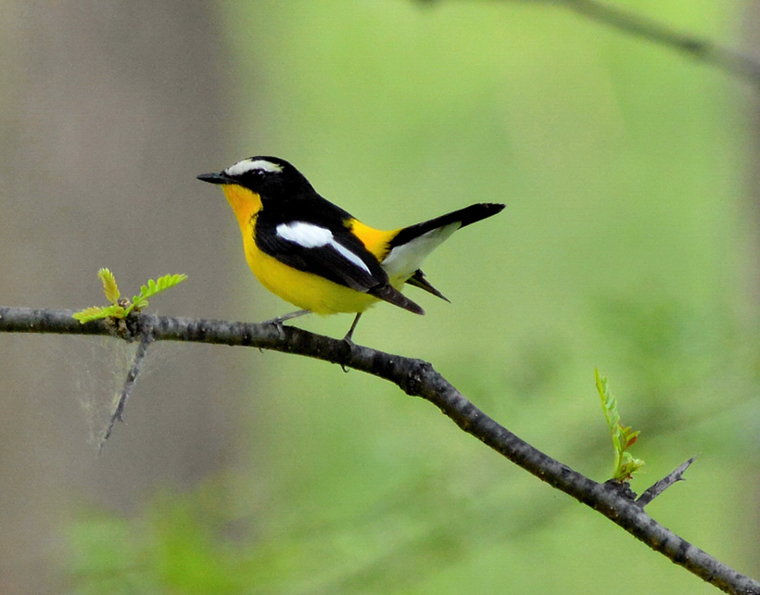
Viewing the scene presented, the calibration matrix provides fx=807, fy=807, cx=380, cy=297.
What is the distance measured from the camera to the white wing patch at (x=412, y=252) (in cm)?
290

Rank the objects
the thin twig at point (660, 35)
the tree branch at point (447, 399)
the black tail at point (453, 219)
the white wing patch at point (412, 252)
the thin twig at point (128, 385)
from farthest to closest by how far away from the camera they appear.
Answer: the white wing patch at point (412, 252), the thin twig at point (660, 35), the black tail at point (453, 219), the tree branch at point (447, 399), the thin twig at point (128, 385)

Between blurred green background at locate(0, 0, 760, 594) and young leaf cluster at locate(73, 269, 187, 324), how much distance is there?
2.23ft

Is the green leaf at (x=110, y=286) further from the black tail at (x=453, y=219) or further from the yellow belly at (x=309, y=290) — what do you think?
the black tail at (x=453, y=219)

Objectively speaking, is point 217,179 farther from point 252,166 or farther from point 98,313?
point 98,313

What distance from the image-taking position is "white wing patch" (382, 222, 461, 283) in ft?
9.52

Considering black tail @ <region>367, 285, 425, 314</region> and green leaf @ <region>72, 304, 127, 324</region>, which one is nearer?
green leaf @ <region>72, 304, 127, 324</region>

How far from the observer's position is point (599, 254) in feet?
35.8

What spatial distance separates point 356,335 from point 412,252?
6.75 metres

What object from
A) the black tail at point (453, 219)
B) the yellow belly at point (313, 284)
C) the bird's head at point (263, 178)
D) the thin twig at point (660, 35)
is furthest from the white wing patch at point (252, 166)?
the thin twig at point (660, 35)

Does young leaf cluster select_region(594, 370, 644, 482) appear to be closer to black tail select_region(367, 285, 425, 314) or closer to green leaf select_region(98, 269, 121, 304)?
black tail select_region(367, 285, 425, 314)

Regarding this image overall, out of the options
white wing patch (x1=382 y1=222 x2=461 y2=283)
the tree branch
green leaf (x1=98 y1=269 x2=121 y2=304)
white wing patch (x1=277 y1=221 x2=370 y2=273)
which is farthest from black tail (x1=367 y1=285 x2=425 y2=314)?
green leaf (x1=98 y1=269 x2=121 y2=304)

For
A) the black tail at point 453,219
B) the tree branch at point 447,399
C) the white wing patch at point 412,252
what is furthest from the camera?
the white wing patch at point 412,252

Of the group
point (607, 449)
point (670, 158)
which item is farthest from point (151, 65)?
point (670, 158)

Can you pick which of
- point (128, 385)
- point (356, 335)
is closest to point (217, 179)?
point (128, 385)
